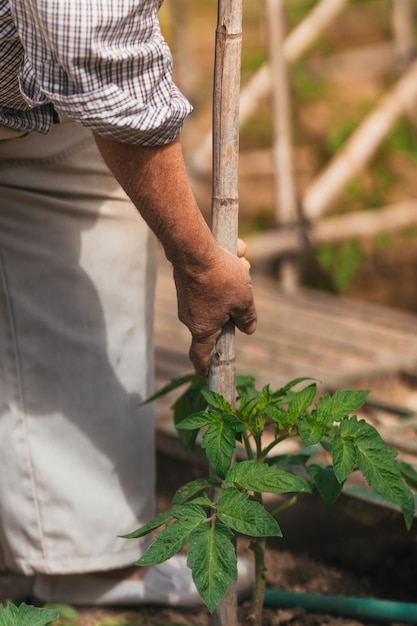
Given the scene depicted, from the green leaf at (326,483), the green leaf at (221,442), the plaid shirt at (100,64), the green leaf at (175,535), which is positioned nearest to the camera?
the plaid shirt at (100,64)

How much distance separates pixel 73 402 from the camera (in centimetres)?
204

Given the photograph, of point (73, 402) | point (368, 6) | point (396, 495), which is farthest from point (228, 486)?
point (368, 6)

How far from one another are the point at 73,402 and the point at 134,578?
1.49ft

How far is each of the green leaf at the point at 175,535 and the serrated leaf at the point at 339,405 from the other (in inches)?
10.6

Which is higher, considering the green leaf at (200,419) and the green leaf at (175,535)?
the green leaf at (200,419)

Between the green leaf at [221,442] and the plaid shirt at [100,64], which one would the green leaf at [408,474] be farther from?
the plaid shirt at [100,64]

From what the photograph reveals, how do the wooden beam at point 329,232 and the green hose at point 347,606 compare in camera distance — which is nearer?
the green hose at point 347,606

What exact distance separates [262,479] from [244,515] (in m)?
0.08

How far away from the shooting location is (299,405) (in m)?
1.66

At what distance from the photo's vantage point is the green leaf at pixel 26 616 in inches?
59.1

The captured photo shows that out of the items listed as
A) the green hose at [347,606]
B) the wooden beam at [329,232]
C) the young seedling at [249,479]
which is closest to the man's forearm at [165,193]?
the young seedling at [249,479]

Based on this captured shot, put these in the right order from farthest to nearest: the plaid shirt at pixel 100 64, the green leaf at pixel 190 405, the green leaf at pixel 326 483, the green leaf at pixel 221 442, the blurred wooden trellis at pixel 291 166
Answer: the blurred wooden trellis at pixel 291 166
the green leaf at pixel 190 405
the green leaf at pixel 326 483
the green leaf at pixel 221 442
the plaid shirt at pixel 100 64

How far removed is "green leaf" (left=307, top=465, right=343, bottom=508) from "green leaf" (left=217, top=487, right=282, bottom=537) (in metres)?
0.20

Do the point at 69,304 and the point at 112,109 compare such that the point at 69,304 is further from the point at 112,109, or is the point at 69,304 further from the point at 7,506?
the point at 112,109
